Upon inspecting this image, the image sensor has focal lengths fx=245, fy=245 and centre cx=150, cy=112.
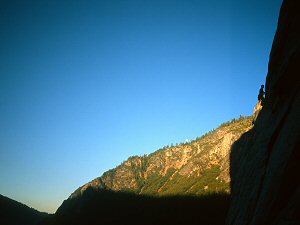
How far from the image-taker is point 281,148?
12273mm

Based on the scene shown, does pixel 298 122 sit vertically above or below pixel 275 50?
below

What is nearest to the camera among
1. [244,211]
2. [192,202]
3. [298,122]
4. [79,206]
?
[298,122]

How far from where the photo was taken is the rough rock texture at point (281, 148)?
34.7 feet

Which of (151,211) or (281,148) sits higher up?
(281,148)

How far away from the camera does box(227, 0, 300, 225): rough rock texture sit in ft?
34.7

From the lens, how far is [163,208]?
136 metres

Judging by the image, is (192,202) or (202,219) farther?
(192,202)

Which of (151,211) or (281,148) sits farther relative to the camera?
(151,211)

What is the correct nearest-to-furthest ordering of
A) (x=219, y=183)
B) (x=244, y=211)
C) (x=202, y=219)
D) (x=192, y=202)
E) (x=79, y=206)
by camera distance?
1. (x=244, y=211)
2. (x=202, y=219)
3. (x=192, y=202)
4. (x=219, y=183)
5. (x=79, y=206)

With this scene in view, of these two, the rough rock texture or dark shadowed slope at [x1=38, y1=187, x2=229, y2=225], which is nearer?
the rough rock texture

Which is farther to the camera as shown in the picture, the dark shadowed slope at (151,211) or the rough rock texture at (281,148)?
the dark shadowed slope at (151,211)

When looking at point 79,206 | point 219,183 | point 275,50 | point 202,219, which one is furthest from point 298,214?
point 79,206

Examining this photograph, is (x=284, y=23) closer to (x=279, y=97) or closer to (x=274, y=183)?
(x=279, y=97)

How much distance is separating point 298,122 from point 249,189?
6971 mm
